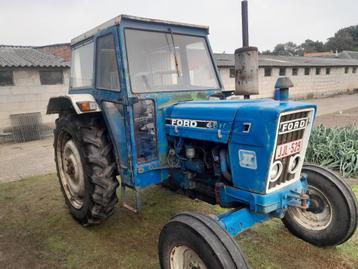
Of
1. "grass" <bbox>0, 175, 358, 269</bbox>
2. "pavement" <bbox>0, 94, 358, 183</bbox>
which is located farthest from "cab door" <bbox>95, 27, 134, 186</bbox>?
"pavement" <bbox>0, 94, 358, 183</bbox>

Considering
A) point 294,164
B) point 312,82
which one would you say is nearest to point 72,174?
point 294,164

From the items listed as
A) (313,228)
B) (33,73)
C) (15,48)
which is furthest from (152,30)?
(15,48)

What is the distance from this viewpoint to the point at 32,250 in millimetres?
3074

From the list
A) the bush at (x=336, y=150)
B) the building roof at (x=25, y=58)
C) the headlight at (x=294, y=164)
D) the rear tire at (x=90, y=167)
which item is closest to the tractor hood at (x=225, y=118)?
the headlight at (x=294, y=164)

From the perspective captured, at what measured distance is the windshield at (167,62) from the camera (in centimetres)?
289

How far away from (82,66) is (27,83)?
679 cm

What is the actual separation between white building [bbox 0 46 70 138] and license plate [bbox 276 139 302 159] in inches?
354

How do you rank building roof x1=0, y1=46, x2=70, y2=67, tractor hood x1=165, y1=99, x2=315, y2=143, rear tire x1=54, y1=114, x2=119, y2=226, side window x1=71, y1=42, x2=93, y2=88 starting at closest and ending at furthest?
tractor hood x1=165, y1=99, x2=315, y2=143 → rear tire x1=54, y1=114, x2=119, y2=226 → side window x1=71, y1=42, x2=93, y2=88 → building roof x1=0, y1=46, x2=70, y2=67

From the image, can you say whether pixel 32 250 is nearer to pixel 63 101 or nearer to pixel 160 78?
pixel 63 101

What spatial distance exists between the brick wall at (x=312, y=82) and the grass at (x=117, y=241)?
12626 millimetres

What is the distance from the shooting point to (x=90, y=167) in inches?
120

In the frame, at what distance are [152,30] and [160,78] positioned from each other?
477 millimetres

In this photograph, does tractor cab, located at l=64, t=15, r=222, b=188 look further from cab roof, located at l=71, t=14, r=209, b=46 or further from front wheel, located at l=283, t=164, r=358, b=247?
front wheel, located at l=283, t=164, r=358, b=247

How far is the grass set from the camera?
2.78 meters
